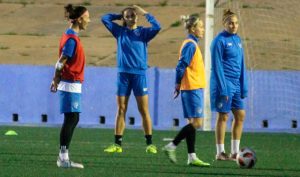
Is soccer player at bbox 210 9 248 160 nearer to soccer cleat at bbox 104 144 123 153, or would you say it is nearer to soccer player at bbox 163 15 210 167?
soccer player at bbox 163 15 210 167

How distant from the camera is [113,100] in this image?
2752 cm

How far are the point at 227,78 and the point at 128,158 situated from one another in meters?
1.63

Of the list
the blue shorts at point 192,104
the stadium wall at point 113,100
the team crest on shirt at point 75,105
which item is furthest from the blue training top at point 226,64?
the stadium wall at point 113,100

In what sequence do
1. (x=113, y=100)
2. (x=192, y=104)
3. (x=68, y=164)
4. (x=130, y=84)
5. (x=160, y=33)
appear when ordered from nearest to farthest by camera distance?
1. (x=68, y=164)
2. (x=192, y=104)
3. (x=130, y=84)
4. (x=113, y=100)
5. (x=160, y=33)

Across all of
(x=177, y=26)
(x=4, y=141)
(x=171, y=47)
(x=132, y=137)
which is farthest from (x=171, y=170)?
(x=177, y=26)

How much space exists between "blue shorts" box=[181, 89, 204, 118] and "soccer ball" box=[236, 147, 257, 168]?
2.85ft

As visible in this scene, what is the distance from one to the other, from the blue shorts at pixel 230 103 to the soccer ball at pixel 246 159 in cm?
122

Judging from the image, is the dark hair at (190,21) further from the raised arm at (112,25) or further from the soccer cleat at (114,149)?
the soccer cleat at (114,149)

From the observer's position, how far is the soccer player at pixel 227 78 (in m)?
15.8

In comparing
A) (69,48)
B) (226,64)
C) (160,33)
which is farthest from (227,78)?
(160,33)

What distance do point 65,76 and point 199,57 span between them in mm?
2245

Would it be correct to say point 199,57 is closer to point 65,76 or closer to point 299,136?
point 65,76

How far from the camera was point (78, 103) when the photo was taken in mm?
14281

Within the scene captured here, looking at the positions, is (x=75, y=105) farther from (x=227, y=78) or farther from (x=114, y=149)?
(x=114, y=149)
